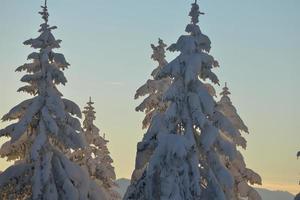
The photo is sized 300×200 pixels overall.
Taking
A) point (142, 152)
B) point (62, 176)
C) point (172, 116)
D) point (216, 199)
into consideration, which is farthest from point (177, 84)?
point (62, 176)

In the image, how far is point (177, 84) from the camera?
88.5 feet

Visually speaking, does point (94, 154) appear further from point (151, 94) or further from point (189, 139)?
point (189, 139)

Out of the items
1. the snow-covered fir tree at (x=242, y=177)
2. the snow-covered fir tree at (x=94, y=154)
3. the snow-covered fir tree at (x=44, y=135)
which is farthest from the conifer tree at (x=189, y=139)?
the snow-covered fir tree at (x=94, y=154)

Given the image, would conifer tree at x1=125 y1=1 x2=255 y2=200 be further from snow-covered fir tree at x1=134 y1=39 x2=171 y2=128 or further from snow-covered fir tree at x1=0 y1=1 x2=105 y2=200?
snow-covered fir tree at x1=134 y1=39 x2=171 y2=128

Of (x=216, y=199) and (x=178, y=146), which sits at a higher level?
(x=178, y=146)

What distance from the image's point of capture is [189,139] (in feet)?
86.0

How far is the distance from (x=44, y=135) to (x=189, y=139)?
6.78m

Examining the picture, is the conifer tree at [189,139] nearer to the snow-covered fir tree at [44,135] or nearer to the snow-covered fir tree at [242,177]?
the snow-covered fir tree at [44,135]

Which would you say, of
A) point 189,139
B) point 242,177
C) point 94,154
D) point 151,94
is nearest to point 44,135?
point 189,139

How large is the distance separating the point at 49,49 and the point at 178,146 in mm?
8235

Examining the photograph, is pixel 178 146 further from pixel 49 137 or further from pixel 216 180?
pixel 49 137

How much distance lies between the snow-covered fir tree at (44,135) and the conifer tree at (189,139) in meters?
3.48

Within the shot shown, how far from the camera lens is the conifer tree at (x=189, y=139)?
84.9ft

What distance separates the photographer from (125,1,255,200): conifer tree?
25.9 m
